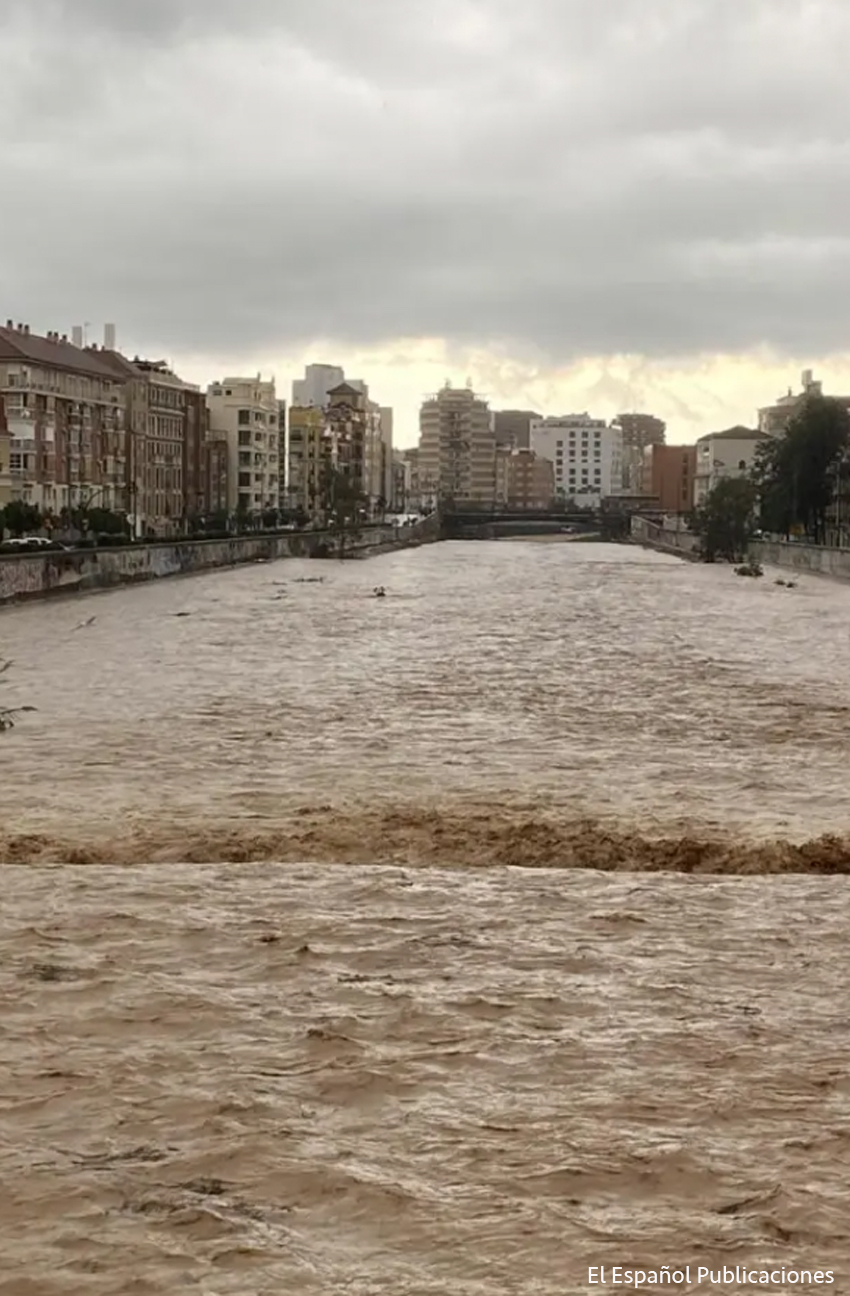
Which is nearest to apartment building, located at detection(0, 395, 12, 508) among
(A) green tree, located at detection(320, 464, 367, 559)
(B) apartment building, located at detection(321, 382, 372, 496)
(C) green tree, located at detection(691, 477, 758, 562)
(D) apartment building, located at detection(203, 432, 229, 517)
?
(A) green tree, located at detection(320, 464, 367, 559)

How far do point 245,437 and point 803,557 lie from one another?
70834mm

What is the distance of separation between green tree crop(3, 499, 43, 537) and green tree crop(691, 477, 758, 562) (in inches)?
1701

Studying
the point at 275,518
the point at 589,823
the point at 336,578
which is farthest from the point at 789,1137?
the point at 275,518

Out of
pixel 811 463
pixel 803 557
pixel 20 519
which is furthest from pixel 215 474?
pixel 20 519

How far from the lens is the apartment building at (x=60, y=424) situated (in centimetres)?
9006

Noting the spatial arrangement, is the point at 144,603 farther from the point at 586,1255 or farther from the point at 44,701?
the point at 586,1255

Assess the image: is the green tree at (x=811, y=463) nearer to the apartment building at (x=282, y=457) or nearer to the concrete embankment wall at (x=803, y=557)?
the concrete embankment wall at (x=803, y=557)

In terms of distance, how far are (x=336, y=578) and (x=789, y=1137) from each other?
68.8 meters

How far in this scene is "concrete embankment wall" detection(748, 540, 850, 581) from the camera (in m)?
72.9

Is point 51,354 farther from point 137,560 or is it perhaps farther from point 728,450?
point 728,450

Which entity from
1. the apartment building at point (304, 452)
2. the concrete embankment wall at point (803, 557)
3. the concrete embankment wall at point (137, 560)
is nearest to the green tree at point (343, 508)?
the concrete embankment wall at point (137, 560)

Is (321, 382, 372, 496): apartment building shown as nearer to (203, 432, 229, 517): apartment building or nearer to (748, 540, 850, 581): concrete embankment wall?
(203, 432, 229, 517): apartment building

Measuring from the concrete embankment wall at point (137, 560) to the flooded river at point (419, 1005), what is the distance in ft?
94.6

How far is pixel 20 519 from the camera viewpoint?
221 ft
